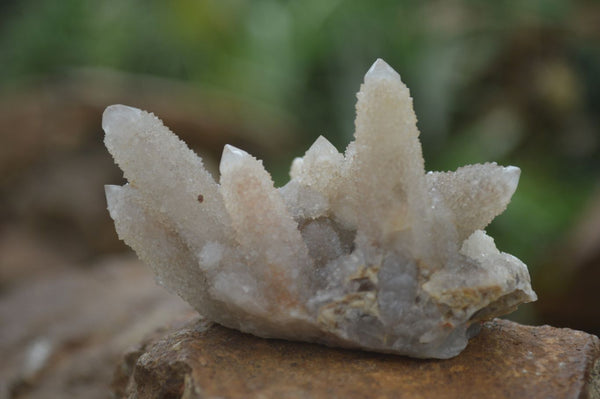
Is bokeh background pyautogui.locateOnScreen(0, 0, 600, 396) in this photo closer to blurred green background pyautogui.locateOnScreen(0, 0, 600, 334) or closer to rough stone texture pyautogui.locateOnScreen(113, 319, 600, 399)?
blurred green background pyautogui.locateOnScreen(0, 0, 600, 334)

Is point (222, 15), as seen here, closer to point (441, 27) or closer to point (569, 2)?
point (441, 27)

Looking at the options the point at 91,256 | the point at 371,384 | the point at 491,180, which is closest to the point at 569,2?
the point at 91,256

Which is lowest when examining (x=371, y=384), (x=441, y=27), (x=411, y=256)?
(x=371, y=384)

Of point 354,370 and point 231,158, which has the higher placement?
point 231,158

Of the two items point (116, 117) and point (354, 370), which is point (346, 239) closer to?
point (354, 370)

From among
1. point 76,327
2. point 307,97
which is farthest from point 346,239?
point 307,97

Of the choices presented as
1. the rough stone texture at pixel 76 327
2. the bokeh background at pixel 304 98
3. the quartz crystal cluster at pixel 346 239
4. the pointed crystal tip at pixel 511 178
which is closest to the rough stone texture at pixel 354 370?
the quartz crystal cluster at pixel 346 239
